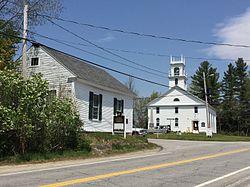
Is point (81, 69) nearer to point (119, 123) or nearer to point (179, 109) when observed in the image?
point (119, 123)

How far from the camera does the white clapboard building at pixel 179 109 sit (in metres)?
73.2

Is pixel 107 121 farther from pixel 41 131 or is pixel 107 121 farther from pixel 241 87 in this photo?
pixel 241 87

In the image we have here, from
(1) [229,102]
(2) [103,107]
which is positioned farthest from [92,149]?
(1) [229,102]

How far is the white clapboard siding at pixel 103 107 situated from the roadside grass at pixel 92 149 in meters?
3.96

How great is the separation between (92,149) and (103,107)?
9544mm

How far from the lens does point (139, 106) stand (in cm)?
9569

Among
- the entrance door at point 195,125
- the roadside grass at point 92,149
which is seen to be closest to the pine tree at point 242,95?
the entrance door at point 195,125

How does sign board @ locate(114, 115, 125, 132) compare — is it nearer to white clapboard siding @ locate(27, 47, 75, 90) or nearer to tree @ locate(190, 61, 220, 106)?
white clapboard siding @ locate(27, 47, 75, 90)

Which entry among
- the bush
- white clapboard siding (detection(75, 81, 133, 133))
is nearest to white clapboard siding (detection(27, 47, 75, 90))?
white clapboard siding (detection(75, 81, 133, 133))

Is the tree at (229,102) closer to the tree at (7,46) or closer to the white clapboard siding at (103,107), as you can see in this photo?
the white clapboard siding at (103,107)

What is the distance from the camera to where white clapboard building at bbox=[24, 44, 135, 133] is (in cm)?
2759

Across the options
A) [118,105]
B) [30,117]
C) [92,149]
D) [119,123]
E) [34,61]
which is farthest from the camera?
[118,105]

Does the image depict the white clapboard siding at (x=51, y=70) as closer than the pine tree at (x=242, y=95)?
Yes

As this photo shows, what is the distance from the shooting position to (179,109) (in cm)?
7488
